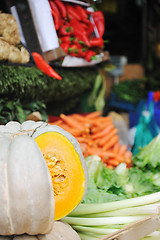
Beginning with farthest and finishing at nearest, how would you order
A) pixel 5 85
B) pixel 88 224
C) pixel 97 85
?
pixel 97 85
pixel 5 85
pixel 88 224

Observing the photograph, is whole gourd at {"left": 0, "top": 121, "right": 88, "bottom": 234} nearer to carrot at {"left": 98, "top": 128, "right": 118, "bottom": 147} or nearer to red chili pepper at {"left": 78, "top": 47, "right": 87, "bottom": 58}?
carrot at {"left": 98, "top": 128, "right": 118, "bottom": 147}

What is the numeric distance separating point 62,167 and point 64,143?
0.12 metres

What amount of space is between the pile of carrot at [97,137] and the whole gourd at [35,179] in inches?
49.4

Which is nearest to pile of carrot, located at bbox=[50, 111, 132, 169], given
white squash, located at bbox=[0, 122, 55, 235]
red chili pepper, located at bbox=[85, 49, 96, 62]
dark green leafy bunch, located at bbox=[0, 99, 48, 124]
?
dark green leafy bunch, located at bbox=[0, 99, 48, 124]

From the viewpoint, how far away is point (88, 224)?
166 cm

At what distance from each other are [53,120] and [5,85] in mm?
898

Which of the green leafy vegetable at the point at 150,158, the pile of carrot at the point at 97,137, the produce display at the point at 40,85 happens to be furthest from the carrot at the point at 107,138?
the produce display at the point at 40,85

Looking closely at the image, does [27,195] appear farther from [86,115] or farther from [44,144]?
[86,115]

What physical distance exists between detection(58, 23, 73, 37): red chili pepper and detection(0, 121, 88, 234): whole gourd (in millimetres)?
1878

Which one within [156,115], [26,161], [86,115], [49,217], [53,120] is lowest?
[156,115]

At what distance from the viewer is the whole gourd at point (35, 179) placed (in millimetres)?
1141

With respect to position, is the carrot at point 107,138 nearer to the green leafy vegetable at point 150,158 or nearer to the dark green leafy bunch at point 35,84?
the green leafy vegetable at point 150,158

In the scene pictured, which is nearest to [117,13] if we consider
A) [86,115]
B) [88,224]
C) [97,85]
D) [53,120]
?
[97,85]

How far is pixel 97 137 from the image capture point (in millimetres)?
3221
